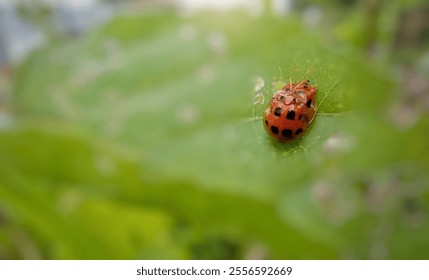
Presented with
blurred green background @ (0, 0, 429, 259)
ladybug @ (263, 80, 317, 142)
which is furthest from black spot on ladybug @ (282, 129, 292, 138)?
blurred green background @ (0, 0, 429, 259)

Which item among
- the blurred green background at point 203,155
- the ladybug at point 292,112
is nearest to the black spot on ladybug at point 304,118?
the ladybug at point 292,112

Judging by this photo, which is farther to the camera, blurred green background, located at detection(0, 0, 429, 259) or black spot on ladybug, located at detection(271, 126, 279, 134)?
blurred green background, located at detection(0, 0, 429, 259)

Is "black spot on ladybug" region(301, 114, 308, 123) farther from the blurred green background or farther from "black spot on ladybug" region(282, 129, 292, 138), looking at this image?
the blurred green background

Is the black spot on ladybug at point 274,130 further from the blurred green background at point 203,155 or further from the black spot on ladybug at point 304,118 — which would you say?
the blurred green background at point 203,155

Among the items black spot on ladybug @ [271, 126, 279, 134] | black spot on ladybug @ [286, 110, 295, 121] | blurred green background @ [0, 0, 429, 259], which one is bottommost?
black spot on ladybug @ [271, 126, 279, 134]

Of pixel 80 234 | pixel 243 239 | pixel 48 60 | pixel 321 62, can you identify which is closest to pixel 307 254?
pixel 243 239

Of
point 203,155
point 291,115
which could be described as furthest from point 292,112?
point 203,155
